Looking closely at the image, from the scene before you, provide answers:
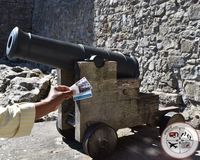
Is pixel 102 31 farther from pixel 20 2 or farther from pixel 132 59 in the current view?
pixel 20 2

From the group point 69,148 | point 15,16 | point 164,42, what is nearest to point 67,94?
point 69,148

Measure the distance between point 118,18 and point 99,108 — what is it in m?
3.45

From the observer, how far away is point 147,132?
15.1 ft

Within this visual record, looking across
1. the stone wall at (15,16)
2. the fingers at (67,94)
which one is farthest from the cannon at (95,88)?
the stone wall at (15,16)

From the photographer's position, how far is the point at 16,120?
1.46 meters

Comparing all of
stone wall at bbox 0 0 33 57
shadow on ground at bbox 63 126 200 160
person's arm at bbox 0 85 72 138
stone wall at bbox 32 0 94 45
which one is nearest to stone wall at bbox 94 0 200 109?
shadow on ground at bbox 63 126 200 160

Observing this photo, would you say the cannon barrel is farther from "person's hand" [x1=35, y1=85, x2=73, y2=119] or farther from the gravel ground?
"person's hand" [x1=35, y1=85, x2=73, y2=119]

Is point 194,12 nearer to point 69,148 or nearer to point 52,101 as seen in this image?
point 69,148

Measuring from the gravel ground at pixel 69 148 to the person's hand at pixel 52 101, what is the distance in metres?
2.05

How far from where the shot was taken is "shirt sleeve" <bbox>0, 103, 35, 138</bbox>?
1420 millimetres

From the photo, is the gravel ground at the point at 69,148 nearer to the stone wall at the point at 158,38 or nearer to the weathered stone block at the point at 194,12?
the stone wall at the point at 158,38

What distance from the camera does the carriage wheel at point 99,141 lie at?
3.58 m

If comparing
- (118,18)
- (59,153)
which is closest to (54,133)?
(59,153)

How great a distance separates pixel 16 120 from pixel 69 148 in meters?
2.75
